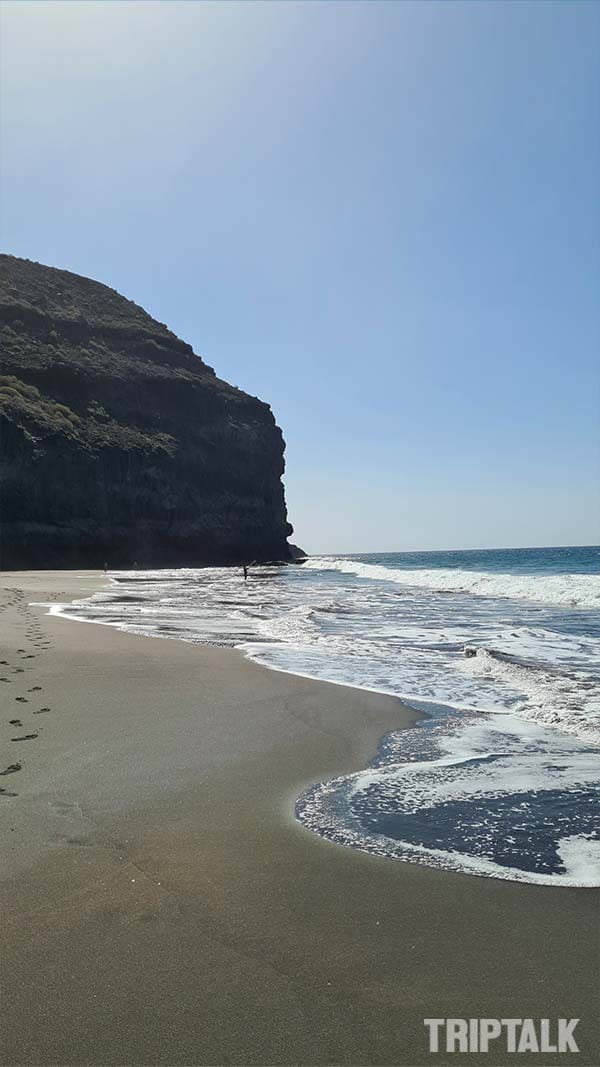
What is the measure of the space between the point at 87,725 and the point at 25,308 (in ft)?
261

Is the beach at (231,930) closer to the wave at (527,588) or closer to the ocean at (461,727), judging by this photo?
the ocean at (461,727)

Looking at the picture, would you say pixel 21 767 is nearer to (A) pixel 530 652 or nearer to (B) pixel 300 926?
(B) pixel 300 926

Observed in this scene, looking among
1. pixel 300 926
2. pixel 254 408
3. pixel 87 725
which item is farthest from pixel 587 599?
pixel 254 408

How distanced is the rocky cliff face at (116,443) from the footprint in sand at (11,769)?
A: 53.2 meters

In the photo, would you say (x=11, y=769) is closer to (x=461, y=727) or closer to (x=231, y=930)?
(x=231, y=930)

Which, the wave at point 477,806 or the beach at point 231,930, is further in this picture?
the wave at point 477,806

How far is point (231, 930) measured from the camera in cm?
288
